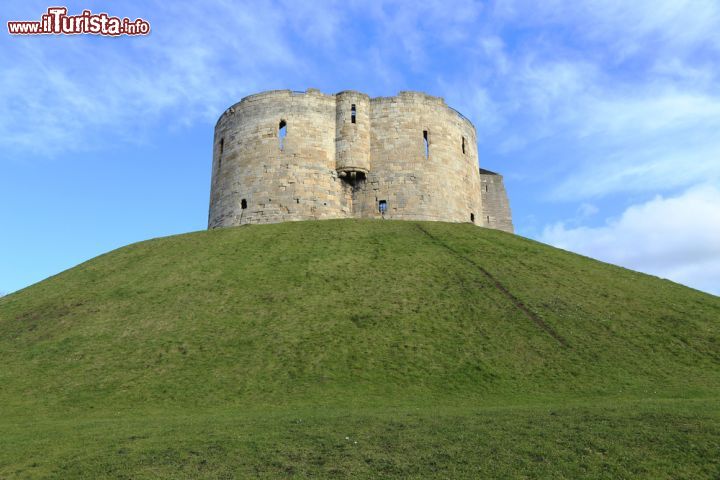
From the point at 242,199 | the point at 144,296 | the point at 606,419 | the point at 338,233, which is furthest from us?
the point at 242,199

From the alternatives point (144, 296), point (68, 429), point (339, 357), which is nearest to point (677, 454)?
point (339, 357)

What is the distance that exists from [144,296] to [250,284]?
18.5 ft

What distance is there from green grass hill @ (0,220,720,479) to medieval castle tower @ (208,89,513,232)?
5379 mm

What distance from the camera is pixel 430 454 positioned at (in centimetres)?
1244

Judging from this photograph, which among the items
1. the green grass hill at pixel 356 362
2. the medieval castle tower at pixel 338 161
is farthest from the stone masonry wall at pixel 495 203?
the green grass hill at pixel 356 362

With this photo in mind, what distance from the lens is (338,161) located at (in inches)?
→ 1764

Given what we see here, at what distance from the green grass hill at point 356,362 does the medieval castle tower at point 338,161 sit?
5.38 metres

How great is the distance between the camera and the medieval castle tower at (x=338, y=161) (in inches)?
1709

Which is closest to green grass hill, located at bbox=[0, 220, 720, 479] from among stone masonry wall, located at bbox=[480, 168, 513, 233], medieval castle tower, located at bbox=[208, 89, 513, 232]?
medieval castle tower, located at bbox=[208, 89, 513, 232]

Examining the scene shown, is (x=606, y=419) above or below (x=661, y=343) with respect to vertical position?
below

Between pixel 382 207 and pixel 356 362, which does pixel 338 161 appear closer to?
pixel 382 207

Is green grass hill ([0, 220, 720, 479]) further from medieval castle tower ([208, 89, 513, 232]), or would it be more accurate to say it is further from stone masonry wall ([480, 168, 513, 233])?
stone masonry wall ([480, 168, 513, 233])

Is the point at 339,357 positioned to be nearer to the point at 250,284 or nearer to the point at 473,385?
the point at 473,385

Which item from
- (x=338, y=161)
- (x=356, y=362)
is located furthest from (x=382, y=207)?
(x=356, y=362)
